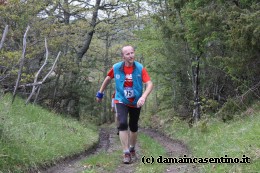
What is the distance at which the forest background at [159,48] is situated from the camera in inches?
427

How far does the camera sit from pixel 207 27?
11.9m

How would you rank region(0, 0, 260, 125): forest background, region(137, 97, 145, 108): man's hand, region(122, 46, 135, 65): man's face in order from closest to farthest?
region(137, 97, 145, 108): man's hand → region(122, 46, 135, 65): man's face → region(0, 0, 260, 125): forest background

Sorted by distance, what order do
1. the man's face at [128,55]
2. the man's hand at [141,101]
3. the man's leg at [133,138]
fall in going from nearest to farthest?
the man's hand at [141,101] → the man's face at [128,55] → the man's leg at [133,138]

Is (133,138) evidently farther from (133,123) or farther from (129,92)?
(129,92)

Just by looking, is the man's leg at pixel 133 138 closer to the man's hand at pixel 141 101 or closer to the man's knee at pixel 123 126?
the man's knee at pixel 123 126

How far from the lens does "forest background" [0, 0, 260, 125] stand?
1084 centimetres

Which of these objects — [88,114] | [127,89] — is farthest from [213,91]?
[88,114]

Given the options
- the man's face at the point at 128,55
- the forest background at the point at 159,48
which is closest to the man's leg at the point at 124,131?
the man's face at the point at 128,55

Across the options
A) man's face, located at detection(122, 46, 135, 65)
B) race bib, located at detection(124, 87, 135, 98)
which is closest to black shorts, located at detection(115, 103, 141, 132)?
race bib, located at detection(124, 87, 135, 98)

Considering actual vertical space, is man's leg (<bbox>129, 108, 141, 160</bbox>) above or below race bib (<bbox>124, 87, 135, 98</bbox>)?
below

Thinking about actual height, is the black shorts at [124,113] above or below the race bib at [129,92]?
below

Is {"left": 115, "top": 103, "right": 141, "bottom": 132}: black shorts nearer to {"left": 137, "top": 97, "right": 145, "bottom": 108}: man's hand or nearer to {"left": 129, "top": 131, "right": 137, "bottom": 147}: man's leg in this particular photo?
{"left": 129, "top": 131, "right": 137, "bottom": 147}: man's leg

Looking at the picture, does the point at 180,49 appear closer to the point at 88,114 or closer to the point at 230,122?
the point at 230,122

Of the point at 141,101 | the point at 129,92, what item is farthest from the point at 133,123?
the point at 141,101
